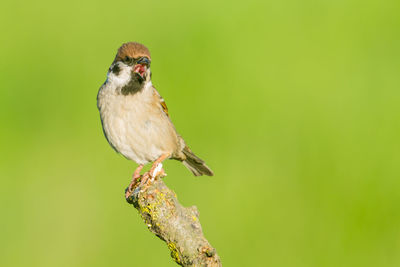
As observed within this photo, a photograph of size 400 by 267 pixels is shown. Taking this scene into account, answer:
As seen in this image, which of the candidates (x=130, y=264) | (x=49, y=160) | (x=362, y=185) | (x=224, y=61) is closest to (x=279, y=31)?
(x=224, y=61)

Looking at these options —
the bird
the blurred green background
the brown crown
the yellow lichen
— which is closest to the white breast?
the bird

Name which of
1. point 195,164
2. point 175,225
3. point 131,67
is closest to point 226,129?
point 195,164

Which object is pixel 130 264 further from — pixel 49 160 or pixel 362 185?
pixel 362 185

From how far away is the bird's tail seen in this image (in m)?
4.68

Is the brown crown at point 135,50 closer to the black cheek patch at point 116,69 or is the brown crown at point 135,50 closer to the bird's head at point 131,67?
the bird's head at point 131,67

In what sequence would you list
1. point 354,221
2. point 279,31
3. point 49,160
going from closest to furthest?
point 354,221 < point 49,160 < point 279,31

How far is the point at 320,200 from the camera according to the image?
602 centimetres

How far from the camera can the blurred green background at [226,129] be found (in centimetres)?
564

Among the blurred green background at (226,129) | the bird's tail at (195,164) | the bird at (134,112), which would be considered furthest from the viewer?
the blurred green background at (226,129)

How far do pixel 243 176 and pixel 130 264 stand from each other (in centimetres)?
136

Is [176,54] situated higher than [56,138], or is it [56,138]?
[176,54]

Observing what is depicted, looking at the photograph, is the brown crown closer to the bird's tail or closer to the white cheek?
the white cheek

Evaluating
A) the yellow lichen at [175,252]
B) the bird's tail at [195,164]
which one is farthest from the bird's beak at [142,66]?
the yellow lichen at [175,252]

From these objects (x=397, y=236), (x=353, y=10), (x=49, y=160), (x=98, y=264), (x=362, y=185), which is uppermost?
(x=353, y=10)
